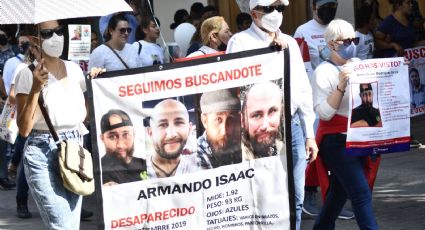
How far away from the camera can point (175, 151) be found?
6.84 metres

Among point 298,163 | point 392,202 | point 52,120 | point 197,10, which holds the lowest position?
point 392,202

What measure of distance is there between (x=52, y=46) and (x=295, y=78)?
1610mm

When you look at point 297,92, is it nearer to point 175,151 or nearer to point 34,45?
point 175,151

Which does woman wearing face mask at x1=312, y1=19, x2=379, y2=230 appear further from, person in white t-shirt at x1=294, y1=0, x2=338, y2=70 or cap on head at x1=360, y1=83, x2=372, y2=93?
person in white t-shirt at x1=294, y1=0, x2=338, y2=70

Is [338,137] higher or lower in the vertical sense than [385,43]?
lower

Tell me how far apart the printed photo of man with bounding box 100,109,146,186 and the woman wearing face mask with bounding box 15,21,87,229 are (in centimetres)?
17

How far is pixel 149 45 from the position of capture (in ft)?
36.3

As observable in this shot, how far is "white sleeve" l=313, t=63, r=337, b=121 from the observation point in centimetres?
749

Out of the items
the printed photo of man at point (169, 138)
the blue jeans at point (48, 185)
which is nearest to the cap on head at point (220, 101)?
the printed photo of man at point (169, 138)

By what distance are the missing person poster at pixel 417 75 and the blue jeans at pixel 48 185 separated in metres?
7.11

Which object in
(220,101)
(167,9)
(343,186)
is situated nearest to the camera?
(220,101)

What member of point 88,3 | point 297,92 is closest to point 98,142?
point 88,3

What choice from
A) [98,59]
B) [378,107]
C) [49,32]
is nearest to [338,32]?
[378,107]

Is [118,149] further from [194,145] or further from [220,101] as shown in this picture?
[220,101]
